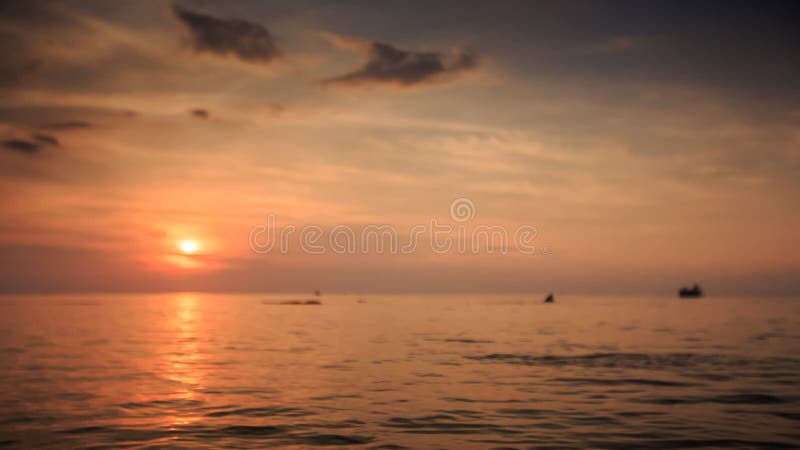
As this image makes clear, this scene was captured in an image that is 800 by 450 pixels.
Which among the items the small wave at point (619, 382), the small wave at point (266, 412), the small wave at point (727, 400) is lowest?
the small wave at point (266, 412)

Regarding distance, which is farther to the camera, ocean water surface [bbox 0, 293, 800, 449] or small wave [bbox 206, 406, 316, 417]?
small wave [bbox 206, 406, 316, 417]

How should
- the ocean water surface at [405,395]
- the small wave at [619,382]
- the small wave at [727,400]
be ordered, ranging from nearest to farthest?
1. the ocean water surface at [405,395]
2. the small wave at [727,400]
3. the small wave at [619,382]

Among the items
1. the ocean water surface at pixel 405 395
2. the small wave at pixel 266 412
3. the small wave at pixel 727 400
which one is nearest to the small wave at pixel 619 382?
the ocean water surface at pixel 405 395

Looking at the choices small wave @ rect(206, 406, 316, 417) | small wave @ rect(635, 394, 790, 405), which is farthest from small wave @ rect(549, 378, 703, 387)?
small wave @ rect(206, 406, 316, 417)

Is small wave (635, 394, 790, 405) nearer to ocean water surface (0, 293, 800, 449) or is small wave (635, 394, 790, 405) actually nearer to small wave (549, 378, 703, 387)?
ocean water surface (0, 293, 800, 449)

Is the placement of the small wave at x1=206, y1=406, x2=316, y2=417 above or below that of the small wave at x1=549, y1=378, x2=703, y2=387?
below

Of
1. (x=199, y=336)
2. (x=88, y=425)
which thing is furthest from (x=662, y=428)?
(x=199, y=336)

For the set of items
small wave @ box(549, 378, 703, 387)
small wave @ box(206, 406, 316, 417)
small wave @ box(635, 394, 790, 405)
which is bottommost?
small wave @ box(206, 406, 316, 417)

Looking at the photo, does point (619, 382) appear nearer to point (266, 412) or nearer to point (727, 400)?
point (727, 400)

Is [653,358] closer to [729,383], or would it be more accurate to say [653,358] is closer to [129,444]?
→ [729,383]

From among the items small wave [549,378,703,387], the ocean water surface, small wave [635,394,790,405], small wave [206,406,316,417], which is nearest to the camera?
the ocean water surface

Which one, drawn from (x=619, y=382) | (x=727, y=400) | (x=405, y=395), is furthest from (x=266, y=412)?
(x=727, y=400)

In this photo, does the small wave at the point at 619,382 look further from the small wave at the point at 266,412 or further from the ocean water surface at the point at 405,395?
the small wave at the point at 266,412

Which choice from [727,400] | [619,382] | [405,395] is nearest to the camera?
[727,400]
